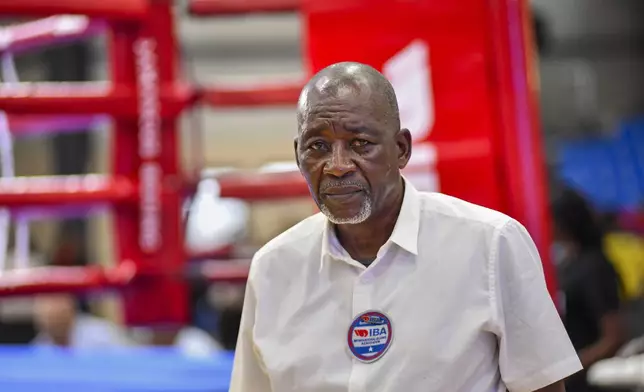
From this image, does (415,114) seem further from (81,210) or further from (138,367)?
(81,210)

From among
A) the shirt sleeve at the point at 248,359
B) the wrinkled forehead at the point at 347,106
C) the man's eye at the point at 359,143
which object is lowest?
the shirt sleeve at the point at 248,359

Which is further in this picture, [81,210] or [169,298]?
[81,210]

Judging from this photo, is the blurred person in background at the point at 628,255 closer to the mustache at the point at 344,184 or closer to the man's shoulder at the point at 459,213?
the man's shoulder at the point at 459,213

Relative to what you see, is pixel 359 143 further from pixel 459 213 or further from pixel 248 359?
pixel 248 359

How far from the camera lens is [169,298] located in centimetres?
255

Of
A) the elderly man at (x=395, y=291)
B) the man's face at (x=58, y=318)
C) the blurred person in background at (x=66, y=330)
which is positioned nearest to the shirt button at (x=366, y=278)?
the elderly man at (x=395, y=291)

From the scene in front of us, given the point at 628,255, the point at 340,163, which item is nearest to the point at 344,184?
the point at 340,163

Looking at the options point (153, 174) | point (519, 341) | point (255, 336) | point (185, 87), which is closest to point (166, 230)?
point (153, 174)

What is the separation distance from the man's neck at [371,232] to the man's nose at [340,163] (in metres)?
0.10

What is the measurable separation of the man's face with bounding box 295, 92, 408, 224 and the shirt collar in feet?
0.15

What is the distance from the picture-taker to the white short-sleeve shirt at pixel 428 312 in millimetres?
1119

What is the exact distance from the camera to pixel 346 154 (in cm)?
114

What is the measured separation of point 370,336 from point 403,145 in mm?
251

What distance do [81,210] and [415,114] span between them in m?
1.32
